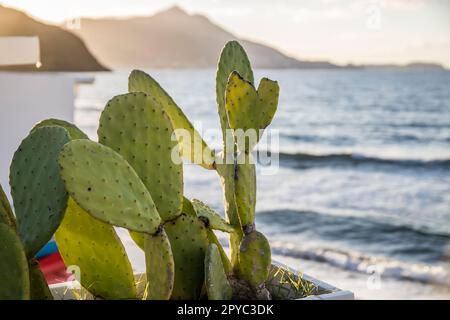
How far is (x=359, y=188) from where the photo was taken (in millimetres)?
13531

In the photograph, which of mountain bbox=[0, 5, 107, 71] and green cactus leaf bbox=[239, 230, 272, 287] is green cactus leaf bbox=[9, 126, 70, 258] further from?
mountain bbox=[0, 5, 107, 71]

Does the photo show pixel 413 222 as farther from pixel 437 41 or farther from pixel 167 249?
pixel 437 41

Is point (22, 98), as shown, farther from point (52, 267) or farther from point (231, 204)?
point (231, 204)

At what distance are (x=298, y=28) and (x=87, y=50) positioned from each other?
12.2m

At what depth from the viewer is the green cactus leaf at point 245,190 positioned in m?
1.73

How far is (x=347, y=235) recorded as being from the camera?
10.1 meters

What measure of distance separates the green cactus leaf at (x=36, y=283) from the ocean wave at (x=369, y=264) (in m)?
6.52

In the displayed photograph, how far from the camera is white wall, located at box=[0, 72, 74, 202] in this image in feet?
14.3

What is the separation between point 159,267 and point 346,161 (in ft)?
48.0

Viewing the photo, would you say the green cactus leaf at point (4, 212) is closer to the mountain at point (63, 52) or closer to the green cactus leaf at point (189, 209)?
the green cactus leaf at point (189, 209)

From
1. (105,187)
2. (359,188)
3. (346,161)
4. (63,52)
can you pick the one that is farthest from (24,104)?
(63,52)

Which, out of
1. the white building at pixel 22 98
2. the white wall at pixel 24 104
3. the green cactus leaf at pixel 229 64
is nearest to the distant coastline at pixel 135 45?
the white building at pixel 22 98

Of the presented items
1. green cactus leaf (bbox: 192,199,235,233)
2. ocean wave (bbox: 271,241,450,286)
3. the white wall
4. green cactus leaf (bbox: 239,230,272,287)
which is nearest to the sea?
ocean wave (bbox: 271,241,450,286)

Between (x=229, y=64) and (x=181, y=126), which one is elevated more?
(x=229, y=64)
